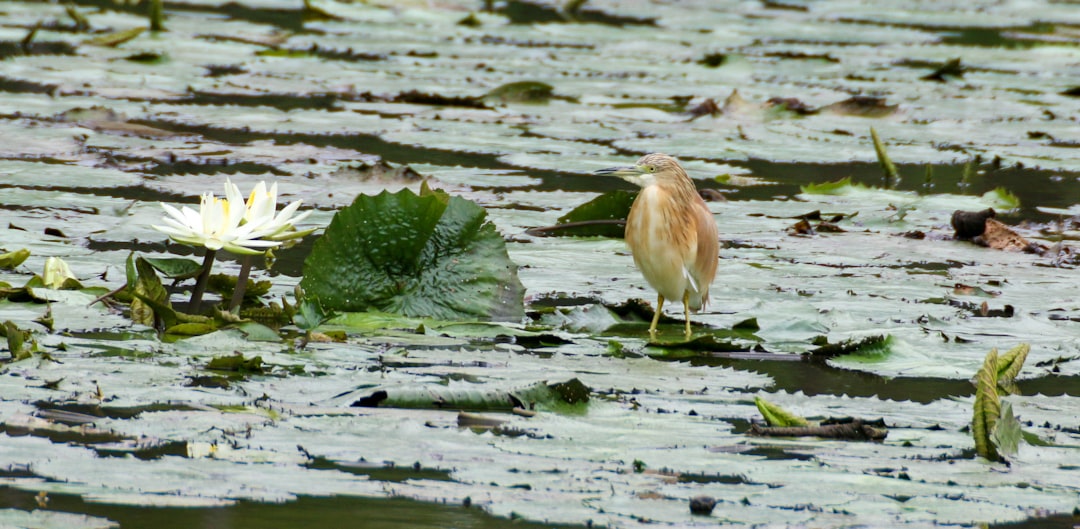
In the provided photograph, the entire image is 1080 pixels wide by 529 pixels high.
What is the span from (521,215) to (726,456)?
2699 mm

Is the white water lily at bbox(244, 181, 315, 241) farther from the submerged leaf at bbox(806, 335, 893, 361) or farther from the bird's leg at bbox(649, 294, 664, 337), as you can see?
the submerged leaf at bbox(806, 335, 893, 361)

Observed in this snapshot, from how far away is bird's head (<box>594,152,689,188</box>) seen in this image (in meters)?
4.69

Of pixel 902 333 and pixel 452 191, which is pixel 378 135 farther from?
pixel 902 333

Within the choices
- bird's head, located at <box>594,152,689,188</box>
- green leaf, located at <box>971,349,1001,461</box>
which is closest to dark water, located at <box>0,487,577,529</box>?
green leaf, located at <box>971,349,1001,461</box>

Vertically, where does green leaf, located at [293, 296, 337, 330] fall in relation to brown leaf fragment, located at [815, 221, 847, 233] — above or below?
above

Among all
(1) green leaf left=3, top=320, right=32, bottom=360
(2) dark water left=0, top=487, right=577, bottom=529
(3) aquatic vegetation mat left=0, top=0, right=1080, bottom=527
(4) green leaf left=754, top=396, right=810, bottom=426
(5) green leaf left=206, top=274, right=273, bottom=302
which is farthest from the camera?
(5) green leaf left=206, top=274, right=273, bottom=302

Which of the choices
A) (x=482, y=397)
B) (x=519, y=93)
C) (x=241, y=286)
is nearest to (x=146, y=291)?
(x=241, y=286)

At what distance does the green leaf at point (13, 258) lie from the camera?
13.9 feet

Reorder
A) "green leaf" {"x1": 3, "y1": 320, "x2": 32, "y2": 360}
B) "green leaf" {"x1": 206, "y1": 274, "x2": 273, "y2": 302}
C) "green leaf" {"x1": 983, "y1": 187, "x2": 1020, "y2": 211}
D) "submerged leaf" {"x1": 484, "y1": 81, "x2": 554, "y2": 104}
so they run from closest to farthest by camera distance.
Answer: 1. "green leaf" {"x1": 3, "y1": 320, "x2": 32, "y2": 360}
2. "green leaf" {"x1": 206, "y1": 274, "x2": 273, "y2": 302}
3. "green leaf" {"x1": 983, "y1": 187, "x2": 1020, "y2": 211}
4. "submerged leaf" {"x1": 484, "y1": 81, "x2": 554, "y2": 104}

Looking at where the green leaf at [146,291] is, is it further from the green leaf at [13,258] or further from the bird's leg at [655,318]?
the bird's leg at [655,318]

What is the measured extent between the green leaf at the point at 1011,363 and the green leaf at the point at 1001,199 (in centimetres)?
279

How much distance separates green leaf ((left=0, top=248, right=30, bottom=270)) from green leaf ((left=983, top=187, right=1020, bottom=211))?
12.8 feet

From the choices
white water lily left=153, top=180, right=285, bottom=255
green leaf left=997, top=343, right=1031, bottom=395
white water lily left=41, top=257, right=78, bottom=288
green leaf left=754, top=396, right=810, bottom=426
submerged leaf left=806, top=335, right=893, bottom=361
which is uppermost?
white water lily left=153, top=180, right=285, bottom=255

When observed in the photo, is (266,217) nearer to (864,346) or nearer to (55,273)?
(55,273)
